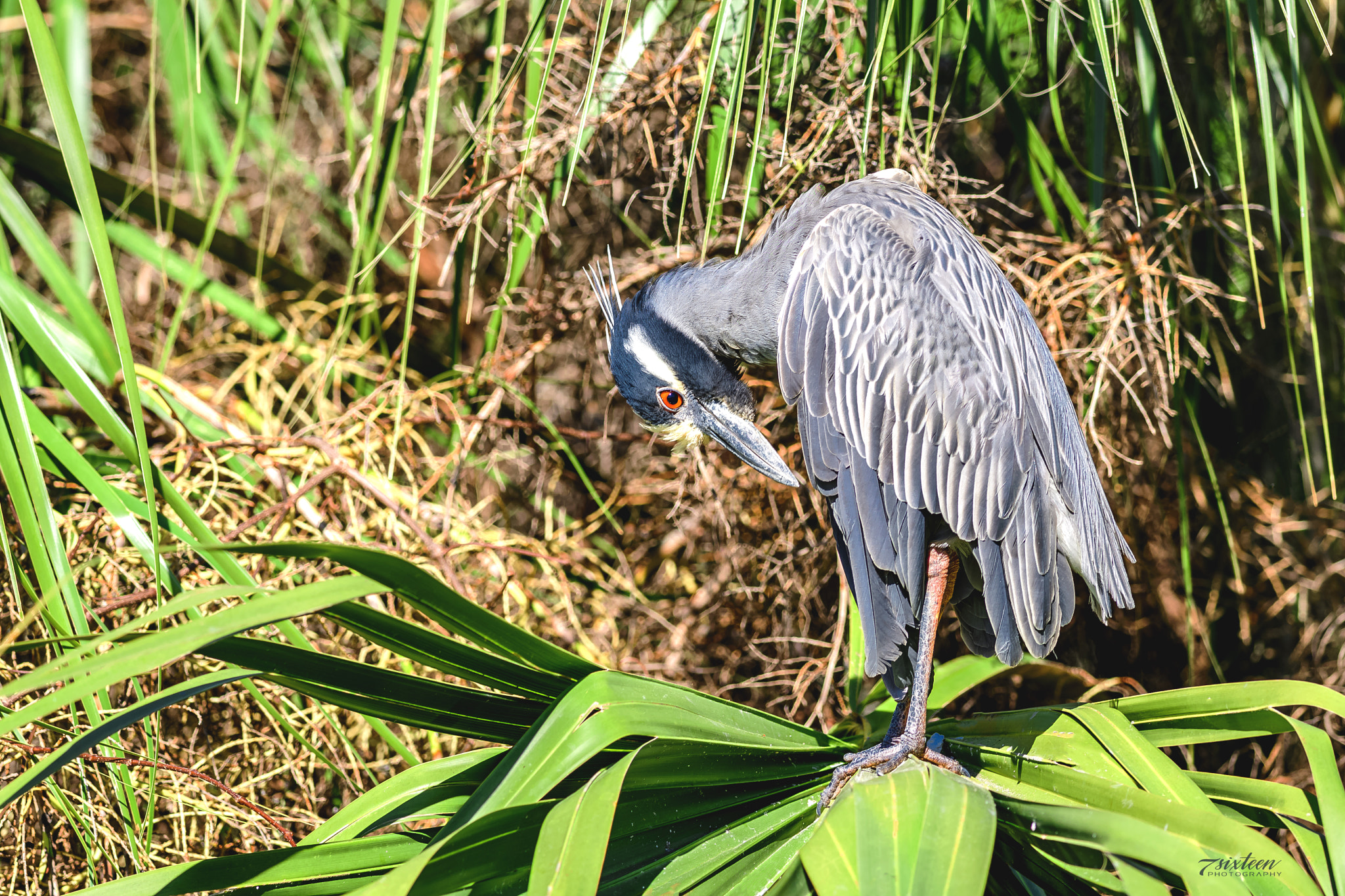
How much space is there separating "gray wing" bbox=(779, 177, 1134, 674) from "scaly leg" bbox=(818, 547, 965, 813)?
58 millimetres

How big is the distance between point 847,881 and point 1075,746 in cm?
65

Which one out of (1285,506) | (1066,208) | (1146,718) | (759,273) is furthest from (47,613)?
(1285,506)

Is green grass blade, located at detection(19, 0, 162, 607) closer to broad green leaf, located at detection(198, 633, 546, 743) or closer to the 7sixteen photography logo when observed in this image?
broad green leaf, located at detection(198, 633, 546, 743)

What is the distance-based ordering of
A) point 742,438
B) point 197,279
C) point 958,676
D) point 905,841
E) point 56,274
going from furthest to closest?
point 197,279 < point 742,438 < point 958,676 < point 56,274 < point 905,841

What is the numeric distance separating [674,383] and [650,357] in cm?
10

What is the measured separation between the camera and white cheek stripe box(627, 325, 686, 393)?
8.57ft

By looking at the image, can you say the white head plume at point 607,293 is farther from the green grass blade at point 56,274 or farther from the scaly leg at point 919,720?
the green grass blade at point 56,274

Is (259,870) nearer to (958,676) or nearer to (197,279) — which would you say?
(958,676)

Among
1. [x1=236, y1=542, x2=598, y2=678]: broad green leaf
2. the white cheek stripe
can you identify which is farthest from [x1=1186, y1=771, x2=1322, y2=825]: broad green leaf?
→ the white cheek stripe

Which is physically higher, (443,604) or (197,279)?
(197,279)

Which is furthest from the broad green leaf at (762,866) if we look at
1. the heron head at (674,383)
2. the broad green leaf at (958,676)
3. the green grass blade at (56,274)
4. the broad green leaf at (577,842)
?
the green grass blade at (56,274)

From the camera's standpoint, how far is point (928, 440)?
2236 millimetres

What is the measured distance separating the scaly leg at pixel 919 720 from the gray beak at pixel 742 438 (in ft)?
1.37

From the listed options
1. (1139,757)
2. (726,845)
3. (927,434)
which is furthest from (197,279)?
(1139,757)
